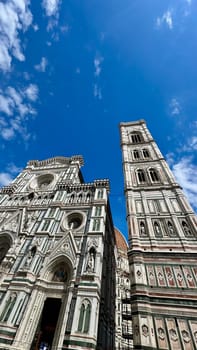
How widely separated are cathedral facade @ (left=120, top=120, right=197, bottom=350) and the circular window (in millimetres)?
4515

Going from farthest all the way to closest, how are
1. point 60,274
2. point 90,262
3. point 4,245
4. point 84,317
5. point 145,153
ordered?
point 145,153
point 4,245
point 60,274
point 90,262
point 84,317

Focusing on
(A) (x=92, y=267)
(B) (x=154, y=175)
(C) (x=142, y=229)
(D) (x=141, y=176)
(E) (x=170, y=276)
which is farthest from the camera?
(D) (x=141, y=176)

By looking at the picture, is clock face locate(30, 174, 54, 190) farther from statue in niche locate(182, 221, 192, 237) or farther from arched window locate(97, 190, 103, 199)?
statue in niche locate(182, 221, 192, 237)

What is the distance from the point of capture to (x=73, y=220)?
1549cm

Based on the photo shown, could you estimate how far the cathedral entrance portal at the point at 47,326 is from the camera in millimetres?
8981

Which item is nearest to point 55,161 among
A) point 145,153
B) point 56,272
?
point 145,153

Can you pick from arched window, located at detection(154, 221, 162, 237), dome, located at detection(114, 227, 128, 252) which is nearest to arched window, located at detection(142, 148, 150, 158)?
arched window, located at detection(154, 221, 162, 237)

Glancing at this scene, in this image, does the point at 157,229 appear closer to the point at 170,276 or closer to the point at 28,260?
the point at 170,276

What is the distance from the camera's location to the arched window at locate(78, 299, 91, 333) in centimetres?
824

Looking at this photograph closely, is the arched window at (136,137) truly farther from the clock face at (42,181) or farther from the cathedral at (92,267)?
the clock face at (42,181)

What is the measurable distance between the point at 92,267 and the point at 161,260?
14.7 ft

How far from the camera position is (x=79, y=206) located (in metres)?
15.9

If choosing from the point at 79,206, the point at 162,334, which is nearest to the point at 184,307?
the point at 162,334

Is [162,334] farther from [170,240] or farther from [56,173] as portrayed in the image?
[56,173]
